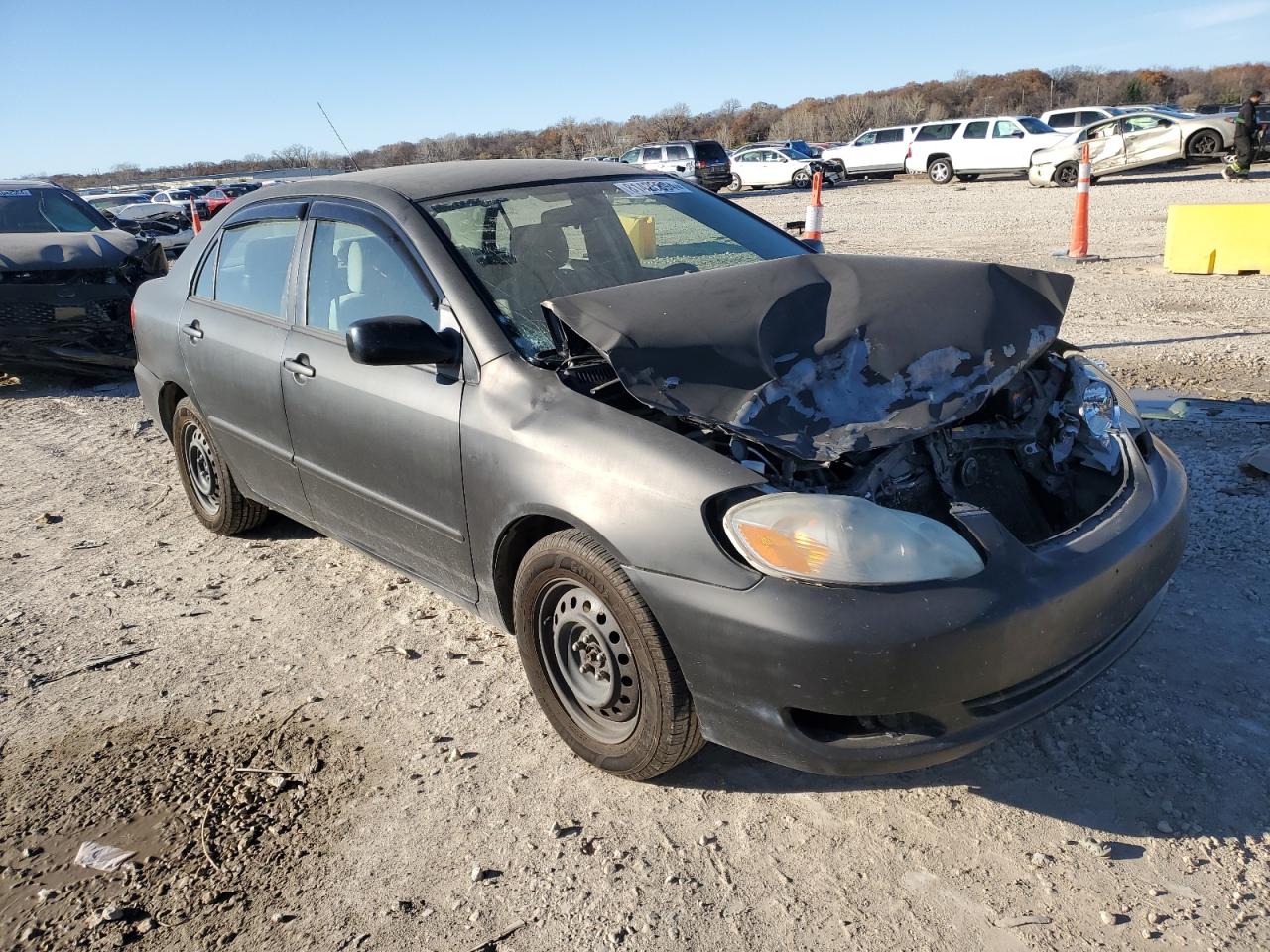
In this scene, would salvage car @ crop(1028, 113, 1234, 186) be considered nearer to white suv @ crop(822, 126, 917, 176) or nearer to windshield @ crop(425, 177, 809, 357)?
white suv @ crop(822, 126, 917, 176)

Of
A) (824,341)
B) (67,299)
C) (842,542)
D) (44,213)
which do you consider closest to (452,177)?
(824,341)

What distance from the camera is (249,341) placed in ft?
13.7

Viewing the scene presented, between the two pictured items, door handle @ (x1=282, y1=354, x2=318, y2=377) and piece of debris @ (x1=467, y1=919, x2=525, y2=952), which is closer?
piece of debris @ (x1=467, y1=919, x2=525, y2=952)

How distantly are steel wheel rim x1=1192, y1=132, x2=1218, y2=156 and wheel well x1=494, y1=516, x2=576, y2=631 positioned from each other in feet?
79.7

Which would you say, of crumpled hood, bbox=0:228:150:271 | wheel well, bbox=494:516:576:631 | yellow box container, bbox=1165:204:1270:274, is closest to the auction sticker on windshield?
wheel well, bbox=494:516:576:631

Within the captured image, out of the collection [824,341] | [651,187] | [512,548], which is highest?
[651,187]

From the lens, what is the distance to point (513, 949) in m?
2.34

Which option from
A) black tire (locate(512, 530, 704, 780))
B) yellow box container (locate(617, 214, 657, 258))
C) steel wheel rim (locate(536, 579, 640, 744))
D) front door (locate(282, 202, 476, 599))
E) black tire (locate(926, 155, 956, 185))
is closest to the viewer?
black tire (locate(512, 530, 704, 780))

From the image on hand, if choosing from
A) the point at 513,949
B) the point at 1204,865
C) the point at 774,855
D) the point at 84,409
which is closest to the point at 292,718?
the point at 513,949

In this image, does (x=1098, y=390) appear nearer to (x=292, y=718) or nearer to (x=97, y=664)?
(x=292, y=718)

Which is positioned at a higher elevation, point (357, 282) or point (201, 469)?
point (357, 282)

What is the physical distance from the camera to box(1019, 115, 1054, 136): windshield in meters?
25.9

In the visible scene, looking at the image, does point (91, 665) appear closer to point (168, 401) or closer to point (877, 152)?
Result: point (168, 401)

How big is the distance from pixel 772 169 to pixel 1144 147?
1139cm
